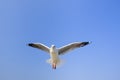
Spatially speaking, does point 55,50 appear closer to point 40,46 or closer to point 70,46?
point 70,46

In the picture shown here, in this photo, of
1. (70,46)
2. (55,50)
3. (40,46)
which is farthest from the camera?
(40,46)

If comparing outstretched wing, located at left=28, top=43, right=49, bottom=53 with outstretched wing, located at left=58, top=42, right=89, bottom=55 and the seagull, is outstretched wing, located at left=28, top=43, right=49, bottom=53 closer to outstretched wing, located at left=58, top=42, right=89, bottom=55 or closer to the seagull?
the seagull

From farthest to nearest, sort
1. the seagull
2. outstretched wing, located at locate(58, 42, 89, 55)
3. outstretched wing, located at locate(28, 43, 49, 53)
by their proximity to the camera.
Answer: outstretched wing, located at locate(28, 43, 49, 53), outstretched wing, located at locate(58, 42, 89, 55), the seagull

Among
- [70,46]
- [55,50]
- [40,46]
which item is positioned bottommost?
[55,50]

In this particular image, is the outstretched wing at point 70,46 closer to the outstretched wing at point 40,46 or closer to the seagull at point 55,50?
the seagull at point 55,50

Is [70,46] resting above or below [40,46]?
below

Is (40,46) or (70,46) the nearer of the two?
(70,46)

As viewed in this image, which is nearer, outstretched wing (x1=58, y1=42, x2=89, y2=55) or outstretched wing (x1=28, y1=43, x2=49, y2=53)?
outstretched wing (x1=58, y1=42, x2=89, y2=55)

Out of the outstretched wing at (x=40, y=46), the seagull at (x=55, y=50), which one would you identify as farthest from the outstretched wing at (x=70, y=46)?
the outstretched wing at (x=40, y=46)

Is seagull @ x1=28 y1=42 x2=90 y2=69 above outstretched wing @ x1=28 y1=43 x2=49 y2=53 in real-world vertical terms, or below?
below

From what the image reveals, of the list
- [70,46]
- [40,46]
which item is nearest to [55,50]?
[70,46]

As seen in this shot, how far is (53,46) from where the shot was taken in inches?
254

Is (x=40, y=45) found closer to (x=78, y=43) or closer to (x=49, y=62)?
(x=49, y=62)

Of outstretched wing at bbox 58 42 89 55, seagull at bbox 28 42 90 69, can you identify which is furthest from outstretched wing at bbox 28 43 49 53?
outstretched wing at bbox 58 42 89 55
